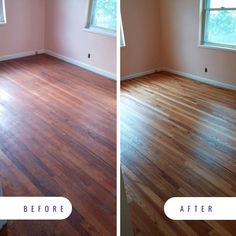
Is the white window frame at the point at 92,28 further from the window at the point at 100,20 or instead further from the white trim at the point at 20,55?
the white trim at the point at 20,55

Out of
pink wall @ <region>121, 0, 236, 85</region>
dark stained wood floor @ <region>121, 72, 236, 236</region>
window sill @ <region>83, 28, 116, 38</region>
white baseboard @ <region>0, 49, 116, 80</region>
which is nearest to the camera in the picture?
dark stained wood floor @ <region>121, 72, 236, 236</region>

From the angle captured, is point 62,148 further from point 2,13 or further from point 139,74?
point 2,13

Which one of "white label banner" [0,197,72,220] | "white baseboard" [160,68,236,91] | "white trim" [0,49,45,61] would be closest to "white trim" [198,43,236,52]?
"white baseboard" [160,68,236,91]

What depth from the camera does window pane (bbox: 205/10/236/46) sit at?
1.36 m

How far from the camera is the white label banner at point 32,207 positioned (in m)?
1.00

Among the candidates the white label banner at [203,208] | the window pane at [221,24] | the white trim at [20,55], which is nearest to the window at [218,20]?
the window pane at [221,24]

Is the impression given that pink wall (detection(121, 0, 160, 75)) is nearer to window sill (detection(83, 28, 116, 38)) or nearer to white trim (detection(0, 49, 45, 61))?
window sill (detection(83, 28, 116, 38))

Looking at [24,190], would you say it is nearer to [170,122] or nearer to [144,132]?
[144,132]

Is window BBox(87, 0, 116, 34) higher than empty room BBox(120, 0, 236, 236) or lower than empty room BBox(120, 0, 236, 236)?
higher

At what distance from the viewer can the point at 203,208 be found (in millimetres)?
1015

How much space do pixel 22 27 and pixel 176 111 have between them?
11.0ft

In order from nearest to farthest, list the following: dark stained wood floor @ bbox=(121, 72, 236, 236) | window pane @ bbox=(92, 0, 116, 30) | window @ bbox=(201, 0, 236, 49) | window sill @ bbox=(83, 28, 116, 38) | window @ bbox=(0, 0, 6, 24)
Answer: dark stained wood floor @ bbox=(121, 72, 236, 236) → window @ bbox=(201, 0, 236, 49) → window pane @ bbox=(92, 0, 116, 30) → window sill @ bbox=(83, 28, 116, 38) → window @ bbox=(0, 0, 6, 24)

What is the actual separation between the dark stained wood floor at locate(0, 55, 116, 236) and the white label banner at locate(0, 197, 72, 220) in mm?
92

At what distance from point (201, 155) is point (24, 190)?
1.02 meters
